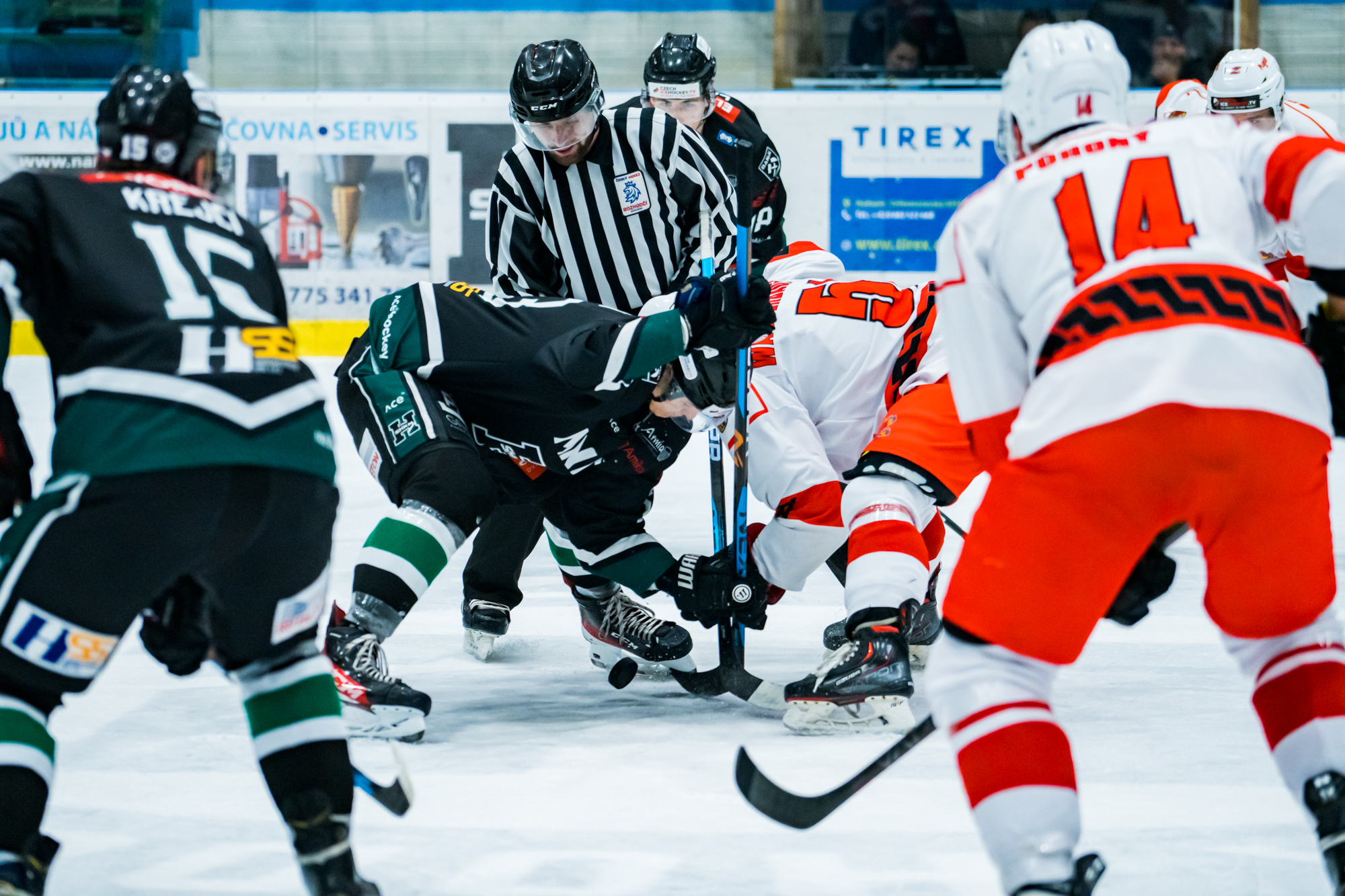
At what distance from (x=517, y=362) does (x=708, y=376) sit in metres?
A: 0.34

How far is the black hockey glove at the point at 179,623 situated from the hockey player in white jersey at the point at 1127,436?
0.77m

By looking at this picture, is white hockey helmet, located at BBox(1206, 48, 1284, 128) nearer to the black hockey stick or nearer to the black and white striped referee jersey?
the black and white striped referee jersey

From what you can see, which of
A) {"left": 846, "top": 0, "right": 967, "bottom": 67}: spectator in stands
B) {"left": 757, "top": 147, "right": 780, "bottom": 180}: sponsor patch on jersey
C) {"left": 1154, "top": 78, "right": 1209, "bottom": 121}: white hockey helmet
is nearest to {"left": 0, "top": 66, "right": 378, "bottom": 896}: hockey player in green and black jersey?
{"left": 757, "top": 147, "right": 780, "bottom": 180}: sponsor patch on jersey

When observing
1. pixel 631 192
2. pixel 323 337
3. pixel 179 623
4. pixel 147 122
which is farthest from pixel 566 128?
pixel 323 337

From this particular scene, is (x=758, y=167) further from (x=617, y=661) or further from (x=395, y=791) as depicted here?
(x=395, y=791)

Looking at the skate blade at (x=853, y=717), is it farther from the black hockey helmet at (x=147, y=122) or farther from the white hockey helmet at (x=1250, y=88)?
the white hockey helmet at (x=1250, y=88)

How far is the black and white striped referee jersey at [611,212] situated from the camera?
2.97m

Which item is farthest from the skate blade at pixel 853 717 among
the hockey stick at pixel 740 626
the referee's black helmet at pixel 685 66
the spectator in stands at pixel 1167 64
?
the spectator in stands at pixel 1167 64

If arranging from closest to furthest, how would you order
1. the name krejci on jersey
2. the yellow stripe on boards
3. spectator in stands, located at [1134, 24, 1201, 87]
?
the name krejci on jersey
the yellow stripe on boards
spectator in stands, located at [1134, 24, 1201, 87]

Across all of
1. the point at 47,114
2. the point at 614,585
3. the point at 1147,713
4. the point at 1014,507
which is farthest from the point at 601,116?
the point at 47,114

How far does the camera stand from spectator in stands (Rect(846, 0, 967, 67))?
736 cm

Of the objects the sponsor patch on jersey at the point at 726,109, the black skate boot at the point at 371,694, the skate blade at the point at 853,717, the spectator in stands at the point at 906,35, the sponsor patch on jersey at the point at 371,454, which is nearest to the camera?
the black skate boot at the point at 371,694

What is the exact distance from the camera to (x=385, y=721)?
2.33 meters

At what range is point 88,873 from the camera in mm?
1775
